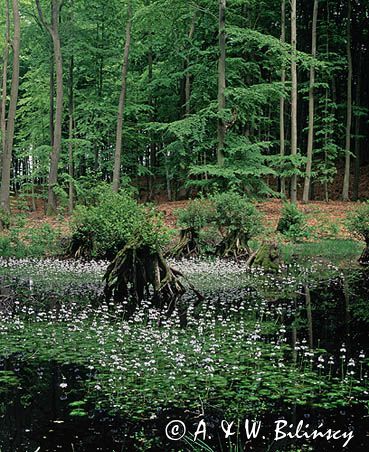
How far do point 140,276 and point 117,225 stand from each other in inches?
68.8

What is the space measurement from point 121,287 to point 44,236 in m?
9.24

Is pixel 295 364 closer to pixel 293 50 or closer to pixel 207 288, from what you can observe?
pixel 207 288

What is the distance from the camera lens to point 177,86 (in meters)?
38.5

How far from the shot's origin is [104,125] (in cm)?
3634

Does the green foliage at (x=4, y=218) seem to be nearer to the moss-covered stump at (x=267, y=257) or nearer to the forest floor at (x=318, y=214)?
the forest floor at (x=318, y=214)

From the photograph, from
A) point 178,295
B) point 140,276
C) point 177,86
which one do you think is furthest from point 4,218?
point 177,86

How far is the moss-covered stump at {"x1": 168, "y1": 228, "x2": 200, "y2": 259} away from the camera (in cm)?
2089

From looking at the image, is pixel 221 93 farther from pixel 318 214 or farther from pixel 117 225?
pixel 117 225

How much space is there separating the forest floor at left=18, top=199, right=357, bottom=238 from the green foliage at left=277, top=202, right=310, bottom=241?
62cm

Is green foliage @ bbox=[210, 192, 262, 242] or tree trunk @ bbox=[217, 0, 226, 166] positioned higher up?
tree trunk @ bbox=[217, 0, 226, 166]

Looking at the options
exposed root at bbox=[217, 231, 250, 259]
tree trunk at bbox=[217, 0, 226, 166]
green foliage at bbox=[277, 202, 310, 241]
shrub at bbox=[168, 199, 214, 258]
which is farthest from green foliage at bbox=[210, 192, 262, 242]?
tree trunk at bbox=[217, 0, 226, 166]

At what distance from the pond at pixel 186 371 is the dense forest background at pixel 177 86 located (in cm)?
1519

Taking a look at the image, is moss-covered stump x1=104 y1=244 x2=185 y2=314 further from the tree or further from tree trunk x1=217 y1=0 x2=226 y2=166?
the tree

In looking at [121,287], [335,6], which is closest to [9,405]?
[121,287]
